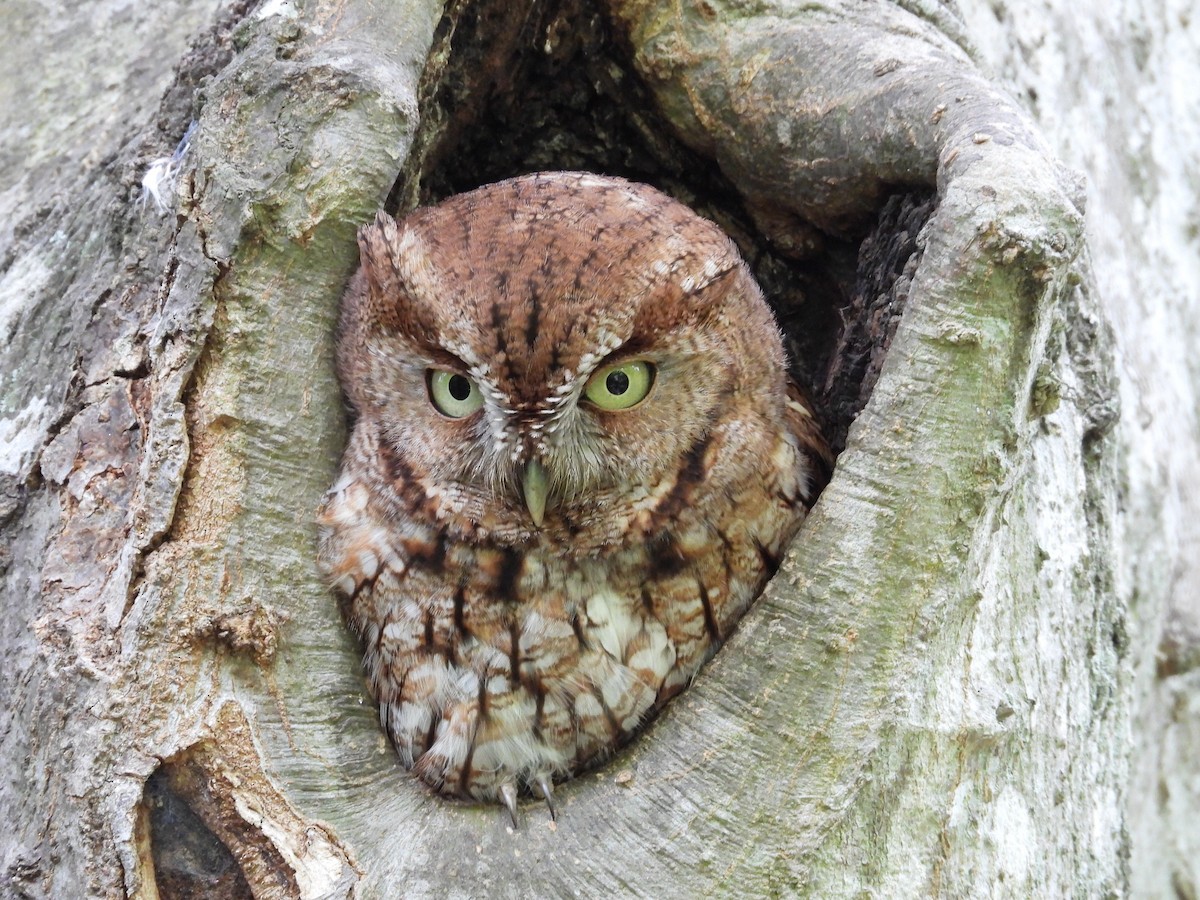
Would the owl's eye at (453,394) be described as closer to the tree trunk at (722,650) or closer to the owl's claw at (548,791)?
the tree trunk at (722,650)

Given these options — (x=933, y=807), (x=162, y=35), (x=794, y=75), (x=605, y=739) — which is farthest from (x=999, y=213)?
(x=162, y=35)

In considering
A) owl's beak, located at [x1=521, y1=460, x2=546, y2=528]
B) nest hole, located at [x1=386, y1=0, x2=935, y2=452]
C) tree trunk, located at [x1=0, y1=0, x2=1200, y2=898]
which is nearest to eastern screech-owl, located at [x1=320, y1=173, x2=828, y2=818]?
owl's beak, located at [x1=521, y1=460, x2=546, y2=528]

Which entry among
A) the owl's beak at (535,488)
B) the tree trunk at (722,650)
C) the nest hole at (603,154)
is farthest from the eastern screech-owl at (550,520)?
the nest hole at (603,154)

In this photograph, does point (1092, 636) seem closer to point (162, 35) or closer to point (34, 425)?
point (34, 425)

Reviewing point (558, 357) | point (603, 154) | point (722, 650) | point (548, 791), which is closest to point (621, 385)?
point (558, 357)

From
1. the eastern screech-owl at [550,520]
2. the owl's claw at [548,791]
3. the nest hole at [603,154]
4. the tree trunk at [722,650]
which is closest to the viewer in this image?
the tree trunk at [722,650]

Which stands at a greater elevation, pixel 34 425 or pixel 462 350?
pixel 462 350
